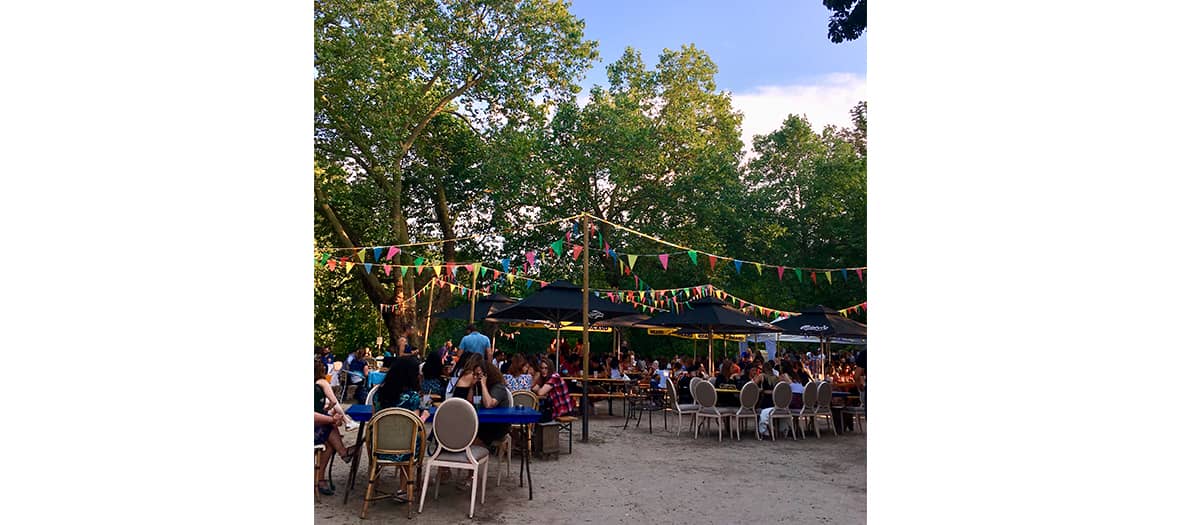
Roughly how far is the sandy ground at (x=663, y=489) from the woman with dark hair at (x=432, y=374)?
948 millimetres

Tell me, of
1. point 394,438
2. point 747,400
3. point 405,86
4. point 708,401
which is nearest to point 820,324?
point 747,400

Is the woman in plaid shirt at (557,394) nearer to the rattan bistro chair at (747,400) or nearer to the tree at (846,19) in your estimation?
the rattan bistro chair at (747,400)

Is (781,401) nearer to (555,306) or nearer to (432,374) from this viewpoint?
(555,306)

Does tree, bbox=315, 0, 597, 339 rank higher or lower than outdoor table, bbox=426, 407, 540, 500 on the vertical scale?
higher

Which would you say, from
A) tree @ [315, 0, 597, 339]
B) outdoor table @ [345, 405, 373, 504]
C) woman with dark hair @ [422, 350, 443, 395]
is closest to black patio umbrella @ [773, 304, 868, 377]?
woman with dark hair @ [422, 350, 443, 395]

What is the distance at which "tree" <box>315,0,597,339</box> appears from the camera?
16234mm

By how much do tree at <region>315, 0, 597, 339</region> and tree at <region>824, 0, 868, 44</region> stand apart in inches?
467

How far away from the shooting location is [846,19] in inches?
232

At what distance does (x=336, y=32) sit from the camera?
53.4 ft

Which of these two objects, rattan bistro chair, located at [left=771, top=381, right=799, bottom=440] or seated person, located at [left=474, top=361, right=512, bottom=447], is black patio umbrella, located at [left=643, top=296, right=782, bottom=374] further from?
seated person, located at [left=474, top=361, right=512, bottom=447]

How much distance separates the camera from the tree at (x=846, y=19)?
588 cm
